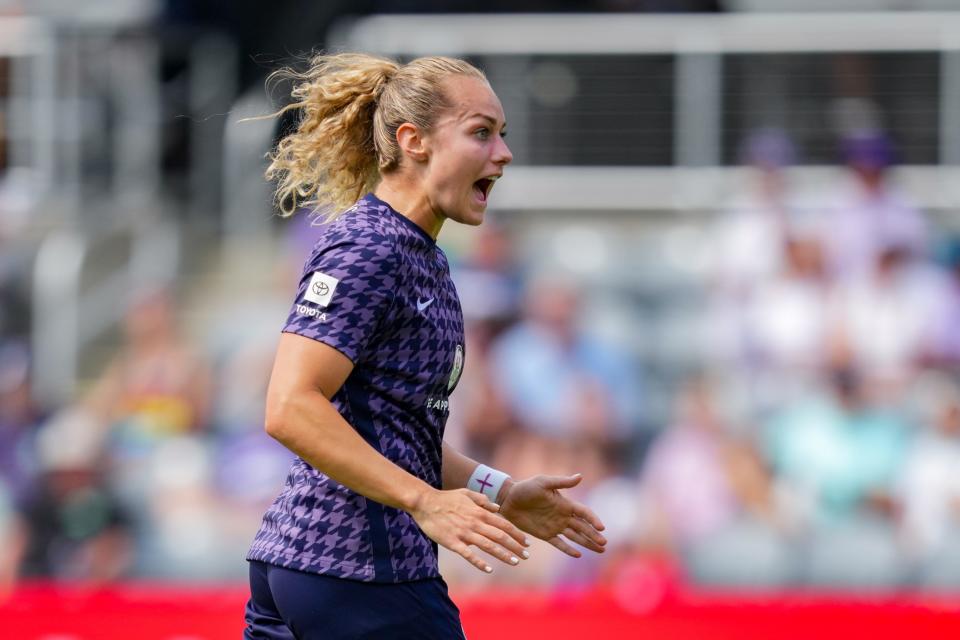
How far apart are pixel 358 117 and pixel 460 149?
0.92 ft

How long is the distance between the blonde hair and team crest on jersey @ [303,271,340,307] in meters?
0.42

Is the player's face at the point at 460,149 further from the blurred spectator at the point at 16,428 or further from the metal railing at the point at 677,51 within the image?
the metal railing at the point at 677,51

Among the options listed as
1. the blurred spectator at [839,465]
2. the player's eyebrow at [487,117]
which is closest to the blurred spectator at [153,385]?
the blurred spectator at [839,465]

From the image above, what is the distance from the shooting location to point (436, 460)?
3.09m

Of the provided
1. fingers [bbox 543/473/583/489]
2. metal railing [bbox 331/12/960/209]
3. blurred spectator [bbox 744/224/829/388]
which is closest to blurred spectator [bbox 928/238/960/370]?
blurred spectator [bbox 744/224/829/388]

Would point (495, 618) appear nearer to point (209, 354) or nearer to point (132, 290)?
point (209, 354)

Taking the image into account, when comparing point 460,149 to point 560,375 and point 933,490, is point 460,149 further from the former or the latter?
point 560,375

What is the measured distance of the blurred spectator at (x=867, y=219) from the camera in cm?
805

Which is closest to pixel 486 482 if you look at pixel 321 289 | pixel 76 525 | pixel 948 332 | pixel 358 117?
pixel 321 289

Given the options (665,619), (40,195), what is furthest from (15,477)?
(665,619)

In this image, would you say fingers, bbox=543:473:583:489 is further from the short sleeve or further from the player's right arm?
the short sleeve

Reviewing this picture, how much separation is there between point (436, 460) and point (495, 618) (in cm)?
225

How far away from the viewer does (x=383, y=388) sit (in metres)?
2.88

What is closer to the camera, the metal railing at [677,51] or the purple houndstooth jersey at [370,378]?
the purple houndstooth jersey at [370,378]
